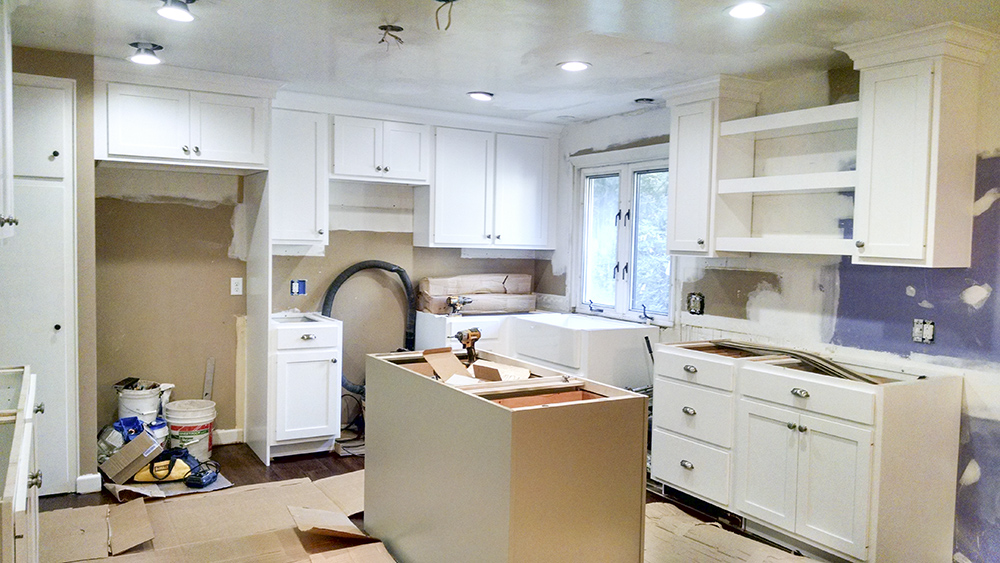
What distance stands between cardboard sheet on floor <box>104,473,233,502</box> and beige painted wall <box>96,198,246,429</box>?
2.34 ft

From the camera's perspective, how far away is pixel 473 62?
372cm

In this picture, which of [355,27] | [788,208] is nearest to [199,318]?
[355,27]

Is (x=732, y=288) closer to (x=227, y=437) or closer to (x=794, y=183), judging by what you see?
(x=794, y=183)

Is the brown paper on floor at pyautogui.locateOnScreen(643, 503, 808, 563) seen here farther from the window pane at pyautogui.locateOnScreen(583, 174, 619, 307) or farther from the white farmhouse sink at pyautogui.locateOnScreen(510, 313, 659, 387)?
the window pane at pyautogui.locateOnScreen(583, 174, 619, 307)

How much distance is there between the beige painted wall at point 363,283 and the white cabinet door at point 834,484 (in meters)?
3.07

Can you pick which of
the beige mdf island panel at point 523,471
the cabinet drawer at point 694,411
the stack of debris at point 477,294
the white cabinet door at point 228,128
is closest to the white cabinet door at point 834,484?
the cabinet drawer at point 694,411

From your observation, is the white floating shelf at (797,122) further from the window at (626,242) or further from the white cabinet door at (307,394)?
the white cabinet door at (307,394)

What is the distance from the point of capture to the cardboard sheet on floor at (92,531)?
3047mm

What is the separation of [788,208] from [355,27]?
2418 millimetres

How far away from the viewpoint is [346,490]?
12.9 ft

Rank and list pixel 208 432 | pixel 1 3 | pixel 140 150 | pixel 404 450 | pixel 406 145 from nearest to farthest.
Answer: pixel 1 3 < pixel 404 450 < pixel 140 150 < pixel 208 432 < pixel 406 145

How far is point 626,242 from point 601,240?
13.4 inches

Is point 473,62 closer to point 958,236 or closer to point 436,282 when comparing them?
point 436,282

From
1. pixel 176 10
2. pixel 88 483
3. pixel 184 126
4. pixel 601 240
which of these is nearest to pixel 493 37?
pixel 176 10
